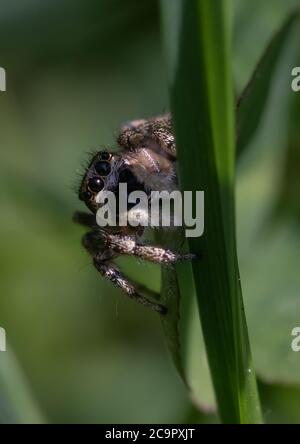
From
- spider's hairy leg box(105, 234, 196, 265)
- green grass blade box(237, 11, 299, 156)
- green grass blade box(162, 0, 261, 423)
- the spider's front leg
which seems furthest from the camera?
green grass blade box(237, 11, 299, 156)

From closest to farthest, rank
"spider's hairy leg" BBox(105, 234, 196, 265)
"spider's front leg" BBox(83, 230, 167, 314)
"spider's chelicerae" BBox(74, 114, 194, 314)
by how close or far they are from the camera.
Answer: "spider's hairy leg" BBox(105, 234, 196, 265) → "spider's chelicerae" BBox(74, 114, 194, 314) → "spider's front leg" BBox(83, 230, 167, 314)

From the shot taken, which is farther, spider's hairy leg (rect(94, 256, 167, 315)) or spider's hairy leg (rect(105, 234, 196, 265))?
spider's hairy leg (rect(94, 256, 167, 315))

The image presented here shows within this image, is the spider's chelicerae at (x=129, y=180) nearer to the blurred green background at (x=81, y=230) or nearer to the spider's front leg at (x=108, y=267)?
the spider's front leg at (x=108, y=267)

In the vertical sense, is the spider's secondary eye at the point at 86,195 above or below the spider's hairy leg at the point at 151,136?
below

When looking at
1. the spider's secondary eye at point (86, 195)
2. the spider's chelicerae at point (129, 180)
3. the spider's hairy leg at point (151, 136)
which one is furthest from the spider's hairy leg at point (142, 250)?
the spider's hairy leg at point (151, 136)

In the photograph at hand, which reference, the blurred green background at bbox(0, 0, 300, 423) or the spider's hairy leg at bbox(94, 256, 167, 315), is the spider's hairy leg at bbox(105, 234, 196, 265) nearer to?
the spider's hairy leg at bbox(94, 256, 167, 315)

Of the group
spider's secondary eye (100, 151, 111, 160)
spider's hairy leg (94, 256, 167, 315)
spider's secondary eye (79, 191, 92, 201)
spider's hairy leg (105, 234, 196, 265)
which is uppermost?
spider's secondary eye (100, 151, 111, 160)

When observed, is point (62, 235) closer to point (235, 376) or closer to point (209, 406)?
point (209, 406)

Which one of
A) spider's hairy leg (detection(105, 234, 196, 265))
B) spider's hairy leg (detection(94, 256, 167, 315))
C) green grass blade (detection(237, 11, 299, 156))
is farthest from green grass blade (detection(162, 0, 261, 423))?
green grass blade (detection(237, 11, 299, 156))
